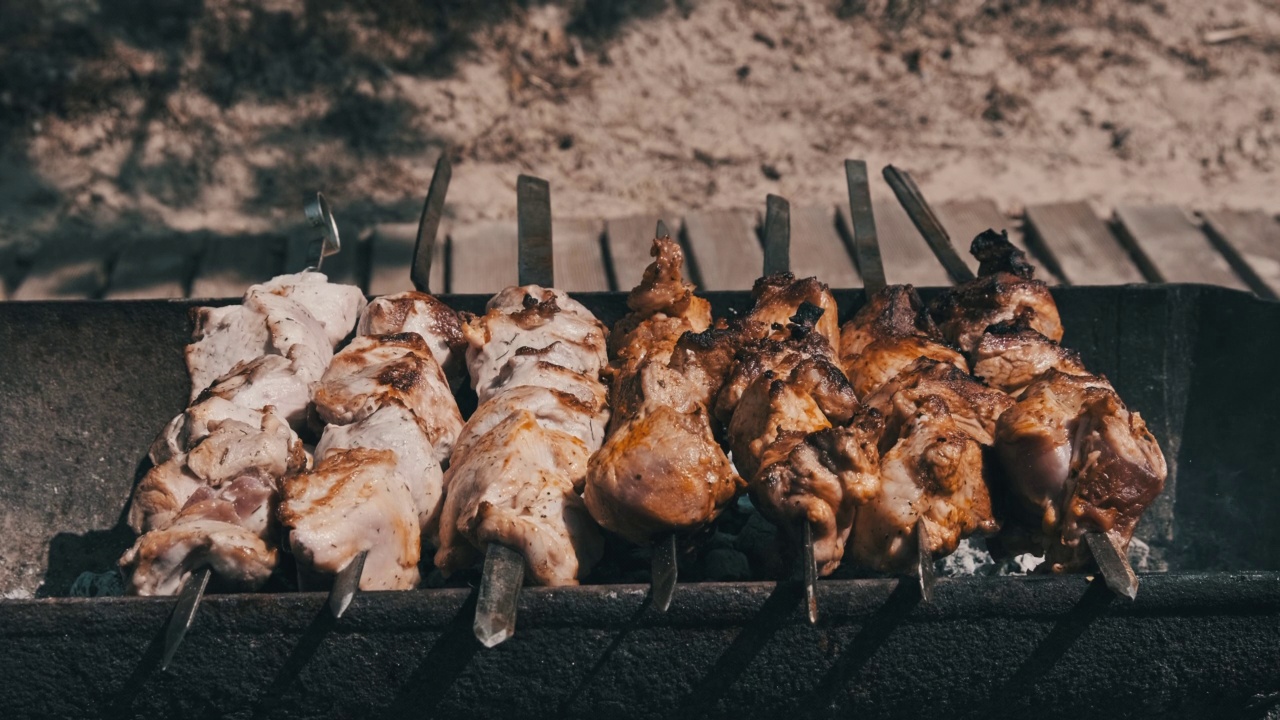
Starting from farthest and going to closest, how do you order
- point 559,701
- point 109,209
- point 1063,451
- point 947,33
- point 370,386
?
point 947,33
point 109,209
point 370,386
point 1063,451
point 559,701

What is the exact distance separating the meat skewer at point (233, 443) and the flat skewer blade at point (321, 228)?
13 millimetres

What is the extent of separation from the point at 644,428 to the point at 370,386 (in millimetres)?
739

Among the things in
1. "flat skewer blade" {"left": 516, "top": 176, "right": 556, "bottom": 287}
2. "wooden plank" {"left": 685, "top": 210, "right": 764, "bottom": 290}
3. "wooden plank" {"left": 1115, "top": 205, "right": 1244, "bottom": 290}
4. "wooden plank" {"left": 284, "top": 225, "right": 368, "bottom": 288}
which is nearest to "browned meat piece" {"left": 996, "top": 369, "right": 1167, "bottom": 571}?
"flat skewer blade" {"left": 516, "top": 176, "right": 556, "bottom": 287}

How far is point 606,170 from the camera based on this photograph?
21.5 ft

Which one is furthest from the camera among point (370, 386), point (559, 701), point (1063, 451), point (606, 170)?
point (606, 170)

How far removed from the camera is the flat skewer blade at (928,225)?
12.2 ft

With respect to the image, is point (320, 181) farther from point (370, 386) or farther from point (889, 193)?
point (370, 386)

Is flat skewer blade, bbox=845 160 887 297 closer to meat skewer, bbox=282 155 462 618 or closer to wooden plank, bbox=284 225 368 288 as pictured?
meat skewer, bbox=282 155 462 618

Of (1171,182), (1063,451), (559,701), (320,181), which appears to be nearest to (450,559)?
(559,701)

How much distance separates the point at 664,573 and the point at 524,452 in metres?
0.46

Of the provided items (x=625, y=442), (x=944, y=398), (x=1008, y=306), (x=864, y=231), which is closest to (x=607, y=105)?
(x=864, y=231)

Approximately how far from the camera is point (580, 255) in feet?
19.2

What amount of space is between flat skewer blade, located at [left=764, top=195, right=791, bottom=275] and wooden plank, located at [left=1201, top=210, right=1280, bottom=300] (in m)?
2.96

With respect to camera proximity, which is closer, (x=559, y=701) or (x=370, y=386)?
(x=559, y=701)
